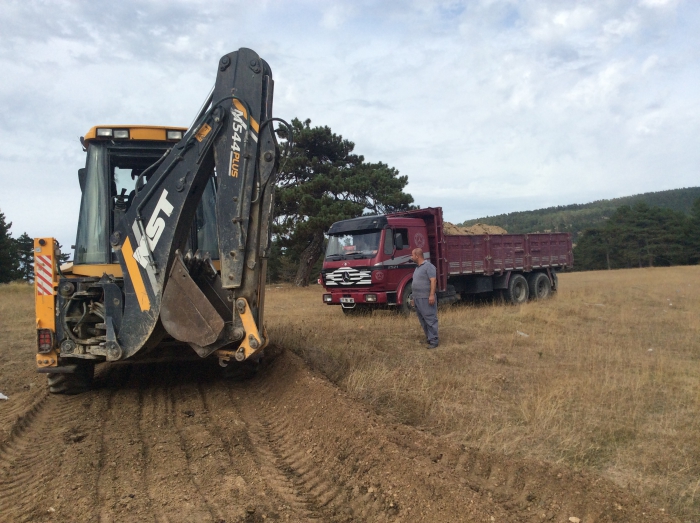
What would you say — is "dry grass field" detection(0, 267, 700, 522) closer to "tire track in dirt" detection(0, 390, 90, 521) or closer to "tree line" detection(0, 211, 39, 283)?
"tire track in dirt" detection(0, 390, 90, 521)

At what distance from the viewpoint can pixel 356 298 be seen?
14.2m

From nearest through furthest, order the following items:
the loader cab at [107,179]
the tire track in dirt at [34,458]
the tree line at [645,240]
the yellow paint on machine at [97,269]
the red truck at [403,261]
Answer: the tire track in dirt at [34,458], the yellow paint on machine at [97,269], the loader cab at [107,179], the red truck at [403,261], the tree line at [645,240]

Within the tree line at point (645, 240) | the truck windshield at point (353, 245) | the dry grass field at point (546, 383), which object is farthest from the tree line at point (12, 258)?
the tree line at point (645, 240)

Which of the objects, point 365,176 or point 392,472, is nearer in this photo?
point 392,472

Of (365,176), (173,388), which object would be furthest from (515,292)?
(173,388)

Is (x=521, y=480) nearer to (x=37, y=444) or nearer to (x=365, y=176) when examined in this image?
(x=37, y=444)

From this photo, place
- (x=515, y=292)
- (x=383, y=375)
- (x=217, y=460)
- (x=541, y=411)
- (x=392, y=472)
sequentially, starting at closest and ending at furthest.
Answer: (x=392, y=472)
(x=217, y=460)
(x=541, y=411)
(x=383, y=375)
(x=515, y=292)

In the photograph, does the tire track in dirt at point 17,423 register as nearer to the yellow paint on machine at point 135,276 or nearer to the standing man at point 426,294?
the yellow paint on machine at point 135,276

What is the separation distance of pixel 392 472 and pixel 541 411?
86.2 inches

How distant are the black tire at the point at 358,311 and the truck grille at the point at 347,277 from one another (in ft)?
2.42

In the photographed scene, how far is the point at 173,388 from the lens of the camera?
7004 mm

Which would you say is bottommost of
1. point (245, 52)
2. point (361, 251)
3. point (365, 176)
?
point (361, 251)

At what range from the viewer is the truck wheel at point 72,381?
656cm

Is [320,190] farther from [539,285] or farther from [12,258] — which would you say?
[12,258]
